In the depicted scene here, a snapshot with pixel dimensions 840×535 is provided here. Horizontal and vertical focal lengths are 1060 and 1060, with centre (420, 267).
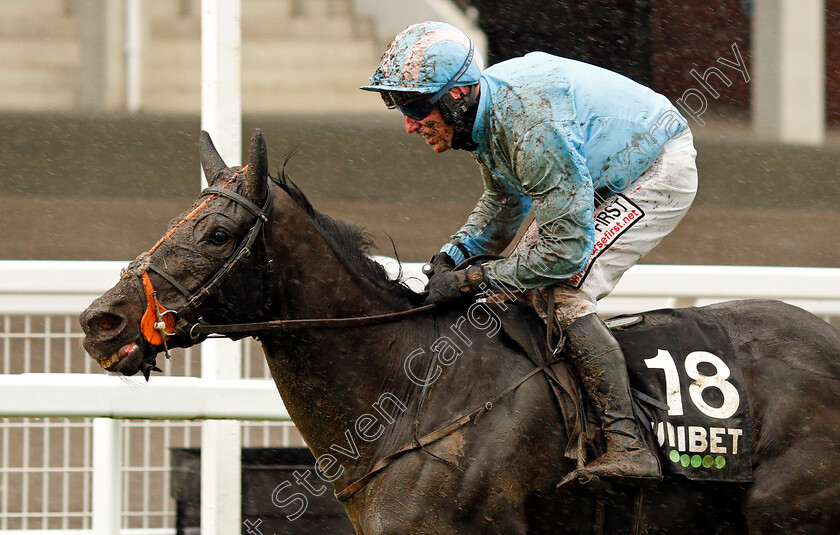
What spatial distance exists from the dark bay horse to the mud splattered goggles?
38 cm

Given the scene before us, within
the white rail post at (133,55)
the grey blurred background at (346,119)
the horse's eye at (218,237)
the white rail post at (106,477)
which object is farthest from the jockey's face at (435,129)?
the white rail post at (133,55)

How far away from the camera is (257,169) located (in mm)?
2850

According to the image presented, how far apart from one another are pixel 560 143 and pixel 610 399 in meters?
0.73

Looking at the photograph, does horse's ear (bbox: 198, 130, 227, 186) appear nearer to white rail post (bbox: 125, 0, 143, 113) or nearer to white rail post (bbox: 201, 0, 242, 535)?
white rail post (bbox: 201, 0, 242, 535)

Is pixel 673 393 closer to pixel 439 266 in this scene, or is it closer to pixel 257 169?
pixel 439 266

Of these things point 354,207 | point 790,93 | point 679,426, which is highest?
point 790,93

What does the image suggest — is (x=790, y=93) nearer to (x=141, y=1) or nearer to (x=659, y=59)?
(x=659, y=59)

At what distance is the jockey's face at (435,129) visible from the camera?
3.08 metres

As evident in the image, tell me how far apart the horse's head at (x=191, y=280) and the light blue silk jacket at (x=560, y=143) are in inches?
26.7

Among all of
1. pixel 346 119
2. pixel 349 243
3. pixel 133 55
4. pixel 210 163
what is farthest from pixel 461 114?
pixel 133 55

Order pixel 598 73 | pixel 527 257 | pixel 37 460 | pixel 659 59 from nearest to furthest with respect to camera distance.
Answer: pixel 527 257, pixel 598 73, pixel 37 460, pixel 659 59

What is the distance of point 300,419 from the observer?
3.08m

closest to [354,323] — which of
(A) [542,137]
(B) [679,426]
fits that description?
(A) [542,137]

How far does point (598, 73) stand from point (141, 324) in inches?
60.9
